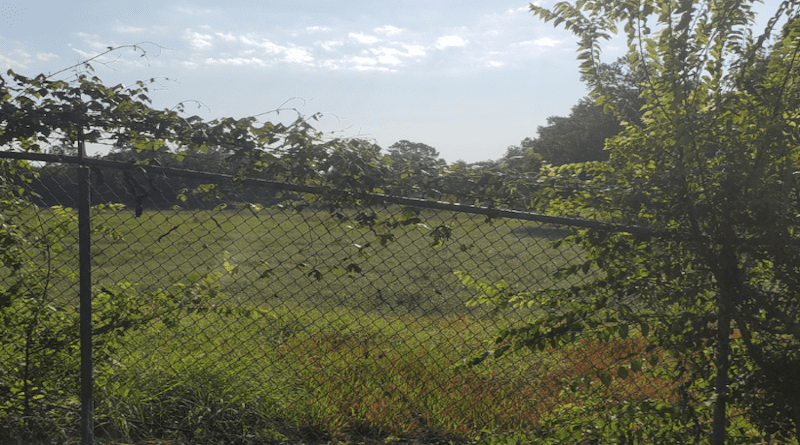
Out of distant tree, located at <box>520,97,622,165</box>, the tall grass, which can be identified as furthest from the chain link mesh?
distant tree, located at <box>520,97,622,165</box>

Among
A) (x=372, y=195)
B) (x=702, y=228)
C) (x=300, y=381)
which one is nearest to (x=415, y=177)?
(x=372, y=195)

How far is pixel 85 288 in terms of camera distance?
2941 millimetres

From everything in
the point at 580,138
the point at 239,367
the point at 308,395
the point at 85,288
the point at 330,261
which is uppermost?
the point at 580,138

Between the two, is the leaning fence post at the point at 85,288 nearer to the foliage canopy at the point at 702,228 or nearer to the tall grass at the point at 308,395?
the tall grass at the point at 308,395

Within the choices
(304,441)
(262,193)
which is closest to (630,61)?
(262,193)

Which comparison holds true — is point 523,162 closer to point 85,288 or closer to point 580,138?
point 85,288

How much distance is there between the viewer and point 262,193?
310 cm

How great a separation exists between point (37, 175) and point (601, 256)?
3082mm

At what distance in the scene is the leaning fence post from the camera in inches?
114

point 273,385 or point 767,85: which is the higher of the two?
point 767,85

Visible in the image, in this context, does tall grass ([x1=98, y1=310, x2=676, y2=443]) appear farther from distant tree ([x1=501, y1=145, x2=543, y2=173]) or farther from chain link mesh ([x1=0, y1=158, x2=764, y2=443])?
distant tree ([x1=501, y1=145, x2=543, y2=173])

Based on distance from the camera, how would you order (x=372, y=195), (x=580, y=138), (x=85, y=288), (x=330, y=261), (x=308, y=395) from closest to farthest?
(x=372, y=195) → (x=85, y=288) → (x=308, y=395) → (x=330, y=261) → (x=580, y=138)

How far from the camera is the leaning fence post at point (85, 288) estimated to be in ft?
9.47

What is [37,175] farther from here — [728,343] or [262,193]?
[728,343]
